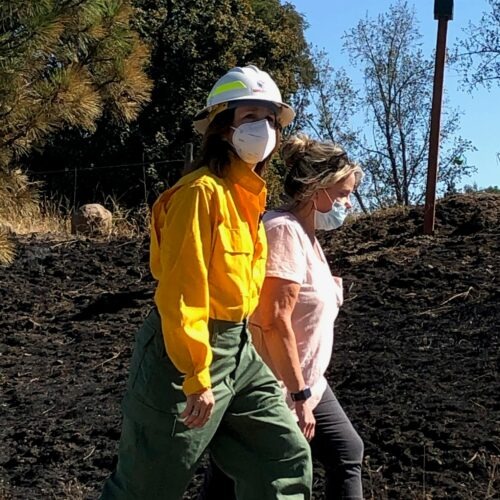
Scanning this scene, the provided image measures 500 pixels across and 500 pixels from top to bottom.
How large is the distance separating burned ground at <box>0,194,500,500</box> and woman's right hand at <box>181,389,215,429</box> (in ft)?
5.46

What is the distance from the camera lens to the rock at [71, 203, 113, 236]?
1217 centimetres

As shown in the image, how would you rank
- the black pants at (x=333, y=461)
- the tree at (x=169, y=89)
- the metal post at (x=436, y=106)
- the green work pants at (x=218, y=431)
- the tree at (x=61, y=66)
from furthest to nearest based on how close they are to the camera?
the tree at (x=169, y=89)
the metal post at (x=436, y=106)
the tree at (x=61, y=66)
the black pants at (x=333, y=461)
the green work pants at (x=218, y=431)

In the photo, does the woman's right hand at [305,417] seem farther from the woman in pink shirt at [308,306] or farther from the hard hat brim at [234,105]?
the hard hat brim at [234,105]

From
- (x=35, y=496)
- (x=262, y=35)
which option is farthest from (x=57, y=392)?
(x=262, y=35)

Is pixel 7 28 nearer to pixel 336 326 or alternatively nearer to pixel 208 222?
pixel 336 326

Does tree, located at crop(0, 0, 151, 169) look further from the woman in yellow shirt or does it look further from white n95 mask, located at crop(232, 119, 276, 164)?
white n95 mask, located at crop(232, 119, 276, 164)

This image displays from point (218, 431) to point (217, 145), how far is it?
3.07 ft

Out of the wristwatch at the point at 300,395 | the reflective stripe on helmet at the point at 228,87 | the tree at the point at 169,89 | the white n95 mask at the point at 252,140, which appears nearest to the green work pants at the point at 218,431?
the wristwatch at the point at 300,395

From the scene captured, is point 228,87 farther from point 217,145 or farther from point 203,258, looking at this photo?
point 203,258

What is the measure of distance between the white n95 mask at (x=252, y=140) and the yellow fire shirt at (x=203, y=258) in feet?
0.16

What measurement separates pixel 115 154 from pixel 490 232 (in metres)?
12.3

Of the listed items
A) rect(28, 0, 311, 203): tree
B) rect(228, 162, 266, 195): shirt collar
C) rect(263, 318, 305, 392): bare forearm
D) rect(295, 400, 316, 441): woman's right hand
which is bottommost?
rect(295, 400, 316, 441): woman's right hand

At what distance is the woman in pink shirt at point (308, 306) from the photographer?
3.78 metres

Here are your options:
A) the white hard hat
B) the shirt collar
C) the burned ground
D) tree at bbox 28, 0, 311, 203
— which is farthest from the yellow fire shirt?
tree at bbox 28, 0, 311, 203
